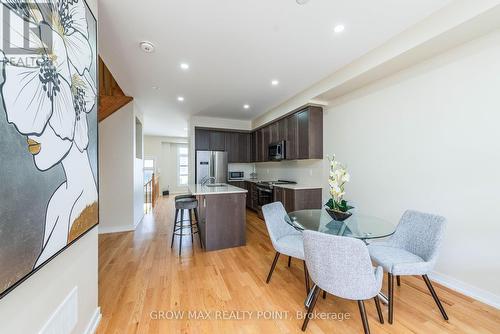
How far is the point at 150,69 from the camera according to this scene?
273 cm

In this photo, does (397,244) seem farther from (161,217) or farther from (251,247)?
(161,217)

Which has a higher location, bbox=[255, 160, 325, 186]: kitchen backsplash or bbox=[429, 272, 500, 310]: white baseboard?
bbox=[255, 160, 325, 186]: kitchen backsplash

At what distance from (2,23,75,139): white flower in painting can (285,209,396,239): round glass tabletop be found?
6.07 ft

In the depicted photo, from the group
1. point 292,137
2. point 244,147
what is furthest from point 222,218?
point 244,147

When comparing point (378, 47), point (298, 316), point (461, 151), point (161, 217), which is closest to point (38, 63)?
point (298, 316)

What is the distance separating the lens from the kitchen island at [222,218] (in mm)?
2975

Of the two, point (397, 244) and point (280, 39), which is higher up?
point (280, 39)

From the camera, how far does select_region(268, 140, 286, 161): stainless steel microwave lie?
434 centimetres

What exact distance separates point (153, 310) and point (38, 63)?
76.9 inches

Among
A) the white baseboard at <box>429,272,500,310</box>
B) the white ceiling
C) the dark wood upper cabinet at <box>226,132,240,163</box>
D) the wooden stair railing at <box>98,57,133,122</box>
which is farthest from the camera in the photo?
the dark wood upper cabinet at <box>226,132,240,163</box>

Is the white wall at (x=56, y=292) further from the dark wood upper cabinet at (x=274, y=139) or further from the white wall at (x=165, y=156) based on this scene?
the white wall at (x=165, y=156)

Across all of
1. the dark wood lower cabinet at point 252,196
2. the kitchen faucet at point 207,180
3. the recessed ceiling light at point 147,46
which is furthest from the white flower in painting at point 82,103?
the dark wood lower cabinet at point 252,196

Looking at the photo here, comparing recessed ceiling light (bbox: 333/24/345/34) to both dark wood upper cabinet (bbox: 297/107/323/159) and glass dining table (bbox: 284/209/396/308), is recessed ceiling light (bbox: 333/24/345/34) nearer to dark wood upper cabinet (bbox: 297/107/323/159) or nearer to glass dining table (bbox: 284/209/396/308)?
dark wood upper cabinet (bbox: 297/107/323/159)
